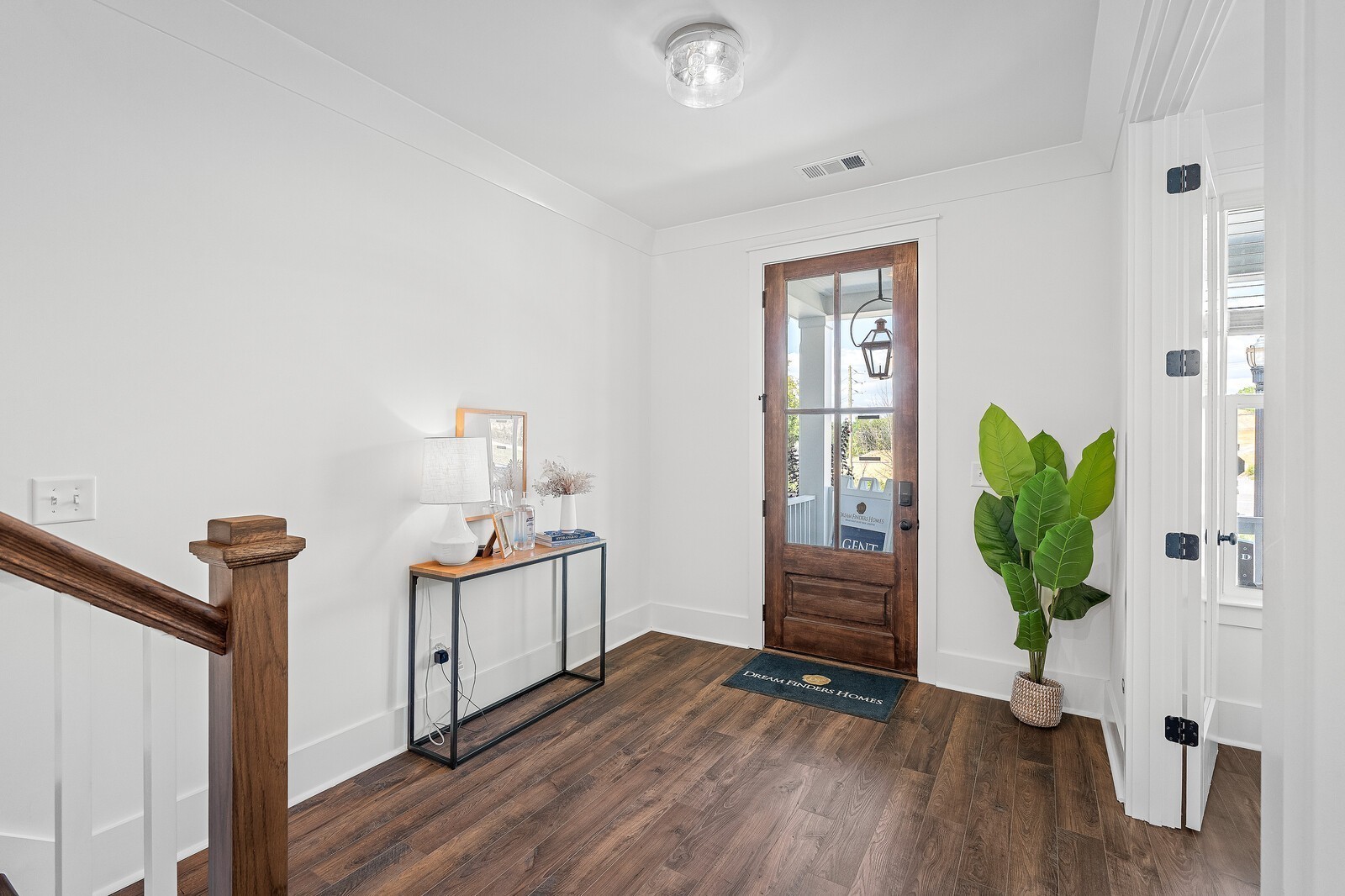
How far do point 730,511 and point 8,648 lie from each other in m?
3.13

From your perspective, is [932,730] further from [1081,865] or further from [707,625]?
[707,625]

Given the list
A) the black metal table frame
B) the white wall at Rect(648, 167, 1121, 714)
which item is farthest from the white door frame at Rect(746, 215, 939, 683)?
the black metal table frame

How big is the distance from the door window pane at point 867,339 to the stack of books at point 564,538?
1.61 metres

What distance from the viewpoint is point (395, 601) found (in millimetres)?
2658

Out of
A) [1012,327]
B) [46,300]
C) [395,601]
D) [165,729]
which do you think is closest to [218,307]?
[46,300]

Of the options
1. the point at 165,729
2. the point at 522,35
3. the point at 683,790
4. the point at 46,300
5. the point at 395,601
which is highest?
the point at 522,35

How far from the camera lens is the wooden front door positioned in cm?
350

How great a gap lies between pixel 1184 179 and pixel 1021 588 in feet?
5.30

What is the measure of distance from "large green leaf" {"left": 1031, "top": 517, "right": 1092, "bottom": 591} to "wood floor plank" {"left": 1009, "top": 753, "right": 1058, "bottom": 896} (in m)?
0.73

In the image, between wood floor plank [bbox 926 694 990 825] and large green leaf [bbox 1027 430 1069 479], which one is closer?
wood floor plank [bbox 926 694 990 825]

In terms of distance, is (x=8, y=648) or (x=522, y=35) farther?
(x=522, y=35)

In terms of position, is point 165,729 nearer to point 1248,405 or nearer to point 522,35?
point 522,35

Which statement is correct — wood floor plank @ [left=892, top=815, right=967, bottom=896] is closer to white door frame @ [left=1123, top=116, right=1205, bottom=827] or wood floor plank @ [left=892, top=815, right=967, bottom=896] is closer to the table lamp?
white door frame @ [left=1123, top=116, right=1205, bottom=827]

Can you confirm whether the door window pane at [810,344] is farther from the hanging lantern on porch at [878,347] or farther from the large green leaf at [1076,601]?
the large green leaf at [1076,601]
